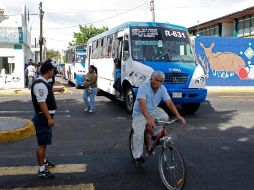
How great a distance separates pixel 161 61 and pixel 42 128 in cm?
632

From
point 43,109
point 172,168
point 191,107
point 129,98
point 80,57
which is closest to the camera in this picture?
point 172,168

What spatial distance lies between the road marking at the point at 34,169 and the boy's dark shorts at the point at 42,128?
1.65ft

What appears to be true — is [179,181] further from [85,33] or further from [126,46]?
[85,33]

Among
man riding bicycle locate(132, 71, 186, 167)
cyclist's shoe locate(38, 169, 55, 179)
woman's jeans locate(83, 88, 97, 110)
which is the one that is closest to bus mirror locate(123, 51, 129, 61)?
woman's jeans locate(83, 88, 97, 110)

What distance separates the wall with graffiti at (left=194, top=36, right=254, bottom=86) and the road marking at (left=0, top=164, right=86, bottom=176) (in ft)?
60.4

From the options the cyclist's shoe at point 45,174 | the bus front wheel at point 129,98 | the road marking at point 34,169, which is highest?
the bus front wheel at point 129,98

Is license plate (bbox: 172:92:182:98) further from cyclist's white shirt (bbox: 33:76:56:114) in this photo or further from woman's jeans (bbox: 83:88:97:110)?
cyclist's white shirt (bbox: 33:76:56:114)

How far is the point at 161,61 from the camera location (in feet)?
37.6

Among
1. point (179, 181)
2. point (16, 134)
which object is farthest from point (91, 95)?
point (179, 181)

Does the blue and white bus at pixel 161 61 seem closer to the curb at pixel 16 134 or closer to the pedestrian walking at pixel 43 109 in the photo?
the curb at pixel 16 134

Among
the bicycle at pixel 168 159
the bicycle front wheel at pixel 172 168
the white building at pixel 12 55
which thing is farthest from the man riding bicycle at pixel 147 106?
the white building at pixel 12 55

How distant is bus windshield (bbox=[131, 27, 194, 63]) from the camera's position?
11.7 metres

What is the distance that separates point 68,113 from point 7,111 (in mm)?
2019

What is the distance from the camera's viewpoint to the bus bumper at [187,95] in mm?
11195
